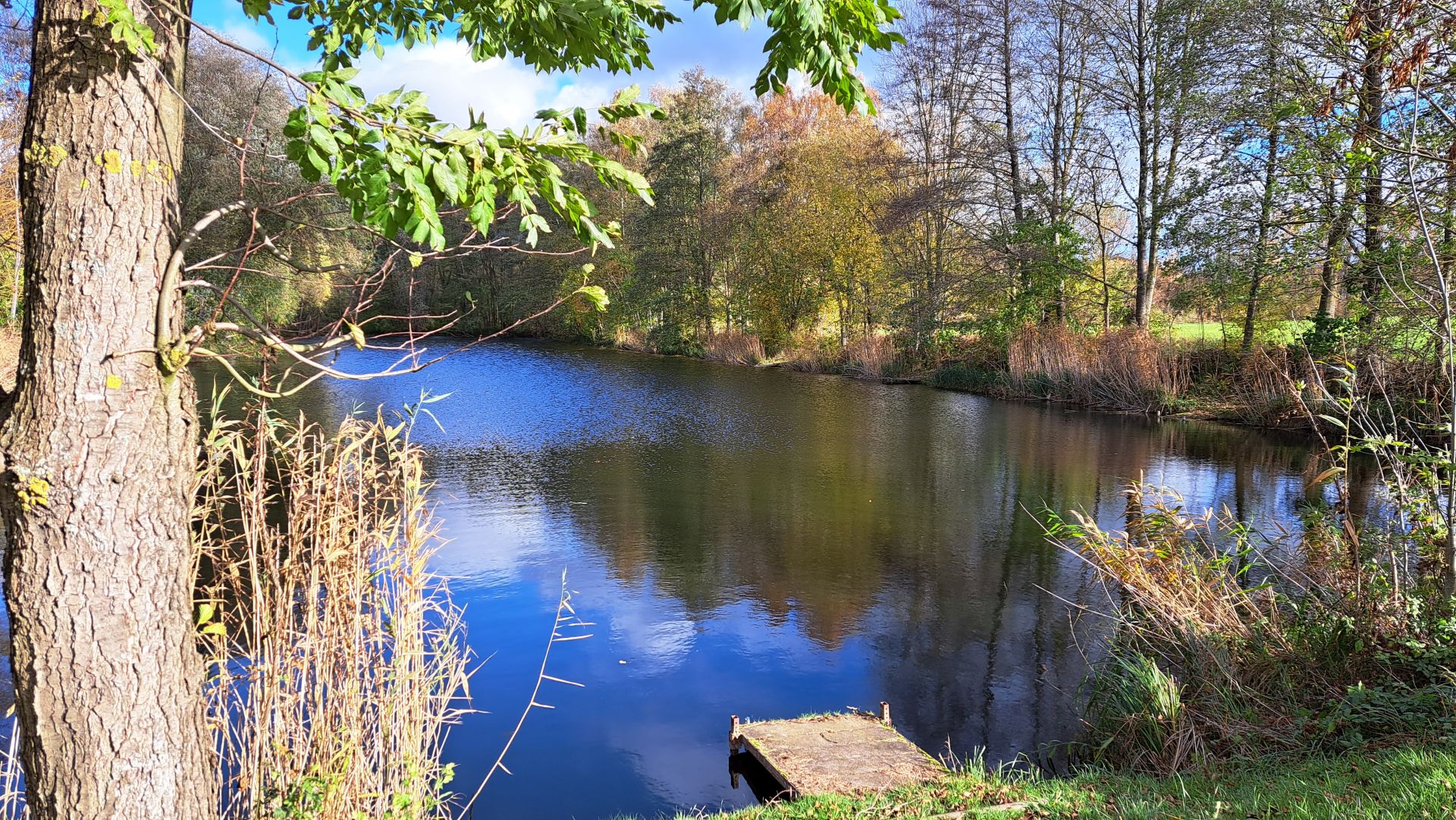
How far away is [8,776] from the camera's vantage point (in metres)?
2.99

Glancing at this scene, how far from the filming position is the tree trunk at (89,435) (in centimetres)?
200

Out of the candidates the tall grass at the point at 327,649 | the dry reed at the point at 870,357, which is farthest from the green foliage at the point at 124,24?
the dry reed at the point at 870,357

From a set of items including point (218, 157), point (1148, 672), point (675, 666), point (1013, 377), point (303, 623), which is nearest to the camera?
point (303, 623)

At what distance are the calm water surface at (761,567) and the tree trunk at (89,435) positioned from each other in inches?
80.4

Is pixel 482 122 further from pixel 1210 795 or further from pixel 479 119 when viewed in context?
pixel 1210 795

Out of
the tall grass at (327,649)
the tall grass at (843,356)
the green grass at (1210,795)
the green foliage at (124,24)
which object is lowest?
the green grass at (1210,795)

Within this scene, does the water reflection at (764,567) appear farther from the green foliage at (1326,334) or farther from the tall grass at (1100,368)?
the green foliage at (1326,334)

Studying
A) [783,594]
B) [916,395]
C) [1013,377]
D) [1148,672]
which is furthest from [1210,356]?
[1148,672]

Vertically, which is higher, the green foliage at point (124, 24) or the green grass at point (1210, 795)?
the green foliage at point (124, 24)

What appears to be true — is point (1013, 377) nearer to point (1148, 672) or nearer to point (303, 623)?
point (1148, 672)

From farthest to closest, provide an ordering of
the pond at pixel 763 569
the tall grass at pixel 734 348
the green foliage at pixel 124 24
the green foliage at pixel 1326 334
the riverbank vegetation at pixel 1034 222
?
the tall grass at pixel 734 348, the green foliage at pixel 1326 334, the riverbank vegetation at pixel 1034 222, the pond at pixel 763 569, the green foliage at pixel 124 24

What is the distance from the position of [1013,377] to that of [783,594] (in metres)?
14.1

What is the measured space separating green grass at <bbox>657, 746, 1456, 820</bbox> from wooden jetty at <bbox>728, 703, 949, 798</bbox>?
0.20 meters

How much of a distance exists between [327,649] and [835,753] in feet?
8.49
